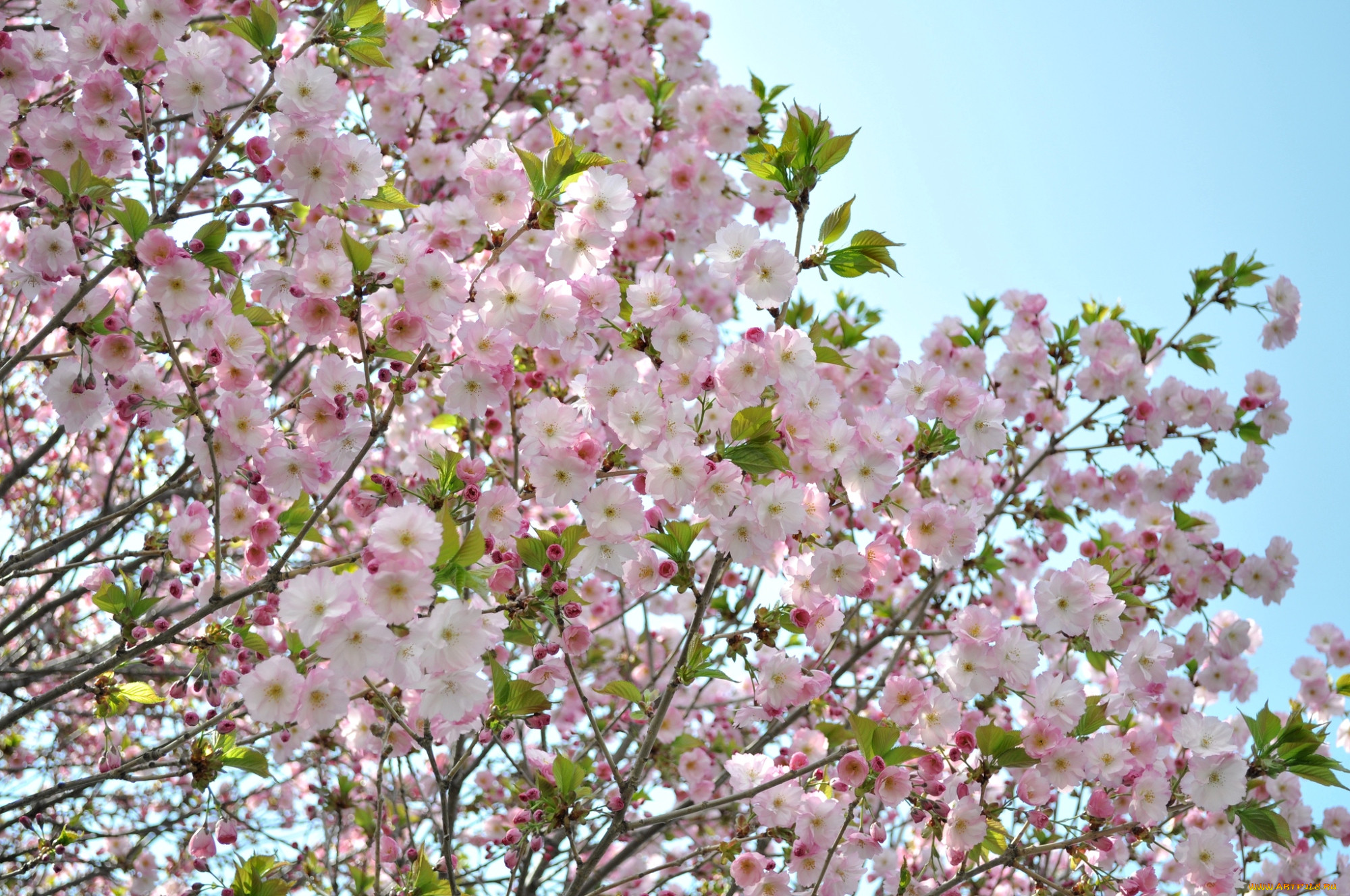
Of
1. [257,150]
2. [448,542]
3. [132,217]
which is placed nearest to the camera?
[448,542]

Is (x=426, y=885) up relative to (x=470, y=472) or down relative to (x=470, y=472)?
down

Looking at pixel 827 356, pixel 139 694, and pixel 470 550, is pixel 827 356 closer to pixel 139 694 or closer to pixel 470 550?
pixel 470 550

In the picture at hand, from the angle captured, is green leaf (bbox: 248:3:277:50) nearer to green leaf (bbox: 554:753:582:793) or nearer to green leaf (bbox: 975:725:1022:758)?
green leaf (bbox: 554:753:582:793)

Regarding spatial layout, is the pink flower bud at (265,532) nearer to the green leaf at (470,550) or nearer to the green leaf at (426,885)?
the green leaf at (470,550)

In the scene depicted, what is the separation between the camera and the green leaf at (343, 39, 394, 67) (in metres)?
2.79

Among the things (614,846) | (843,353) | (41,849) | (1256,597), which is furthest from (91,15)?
(1256,597)

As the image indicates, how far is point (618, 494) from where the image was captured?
2.47 metres

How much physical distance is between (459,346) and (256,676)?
1.15m

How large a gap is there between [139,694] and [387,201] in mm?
1722

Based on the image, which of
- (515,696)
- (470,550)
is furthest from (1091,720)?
(470,550)

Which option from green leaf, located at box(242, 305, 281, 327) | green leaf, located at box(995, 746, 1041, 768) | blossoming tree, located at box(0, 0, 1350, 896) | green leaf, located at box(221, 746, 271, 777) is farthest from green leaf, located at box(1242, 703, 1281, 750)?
green leaf, located at box(242, 305, 281, 327)

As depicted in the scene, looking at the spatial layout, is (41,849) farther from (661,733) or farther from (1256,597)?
(1256,597)

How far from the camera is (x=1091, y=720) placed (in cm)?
288

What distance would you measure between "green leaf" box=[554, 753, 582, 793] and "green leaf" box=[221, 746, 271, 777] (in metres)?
0.82
